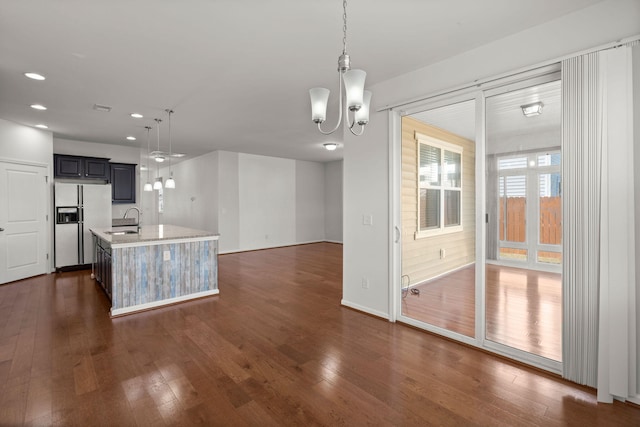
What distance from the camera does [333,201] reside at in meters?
10.4

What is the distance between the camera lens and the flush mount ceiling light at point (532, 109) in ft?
8.41

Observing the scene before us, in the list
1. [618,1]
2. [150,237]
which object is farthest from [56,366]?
[618,1]

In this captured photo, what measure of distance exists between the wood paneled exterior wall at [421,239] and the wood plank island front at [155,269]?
2811 mm

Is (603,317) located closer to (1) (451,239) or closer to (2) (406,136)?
(1) (451,239)

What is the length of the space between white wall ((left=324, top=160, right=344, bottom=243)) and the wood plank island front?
19.8 ft

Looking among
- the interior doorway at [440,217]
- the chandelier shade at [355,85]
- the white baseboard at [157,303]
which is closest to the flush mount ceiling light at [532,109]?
the interior doorway at [440,217]

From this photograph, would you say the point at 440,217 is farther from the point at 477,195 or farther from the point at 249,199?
the point at 249,199

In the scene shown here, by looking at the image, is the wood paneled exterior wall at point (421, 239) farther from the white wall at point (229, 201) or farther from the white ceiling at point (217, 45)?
the white wall at point (229, 201)

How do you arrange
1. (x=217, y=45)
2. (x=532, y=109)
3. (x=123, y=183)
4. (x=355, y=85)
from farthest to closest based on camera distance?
(x=123, y=183)
(x=217, y=45)
(x=532, y=109)
(x=355, y=85)

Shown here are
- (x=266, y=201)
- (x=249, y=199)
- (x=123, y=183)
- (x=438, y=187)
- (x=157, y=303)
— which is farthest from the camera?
(x=266, y=201)

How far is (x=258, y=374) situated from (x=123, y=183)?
6773 millimetres

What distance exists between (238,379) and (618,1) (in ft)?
12.6

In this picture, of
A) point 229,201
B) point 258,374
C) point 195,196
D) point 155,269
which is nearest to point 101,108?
point 155,269

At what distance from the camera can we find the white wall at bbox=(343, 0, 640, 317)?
86.0 inches
